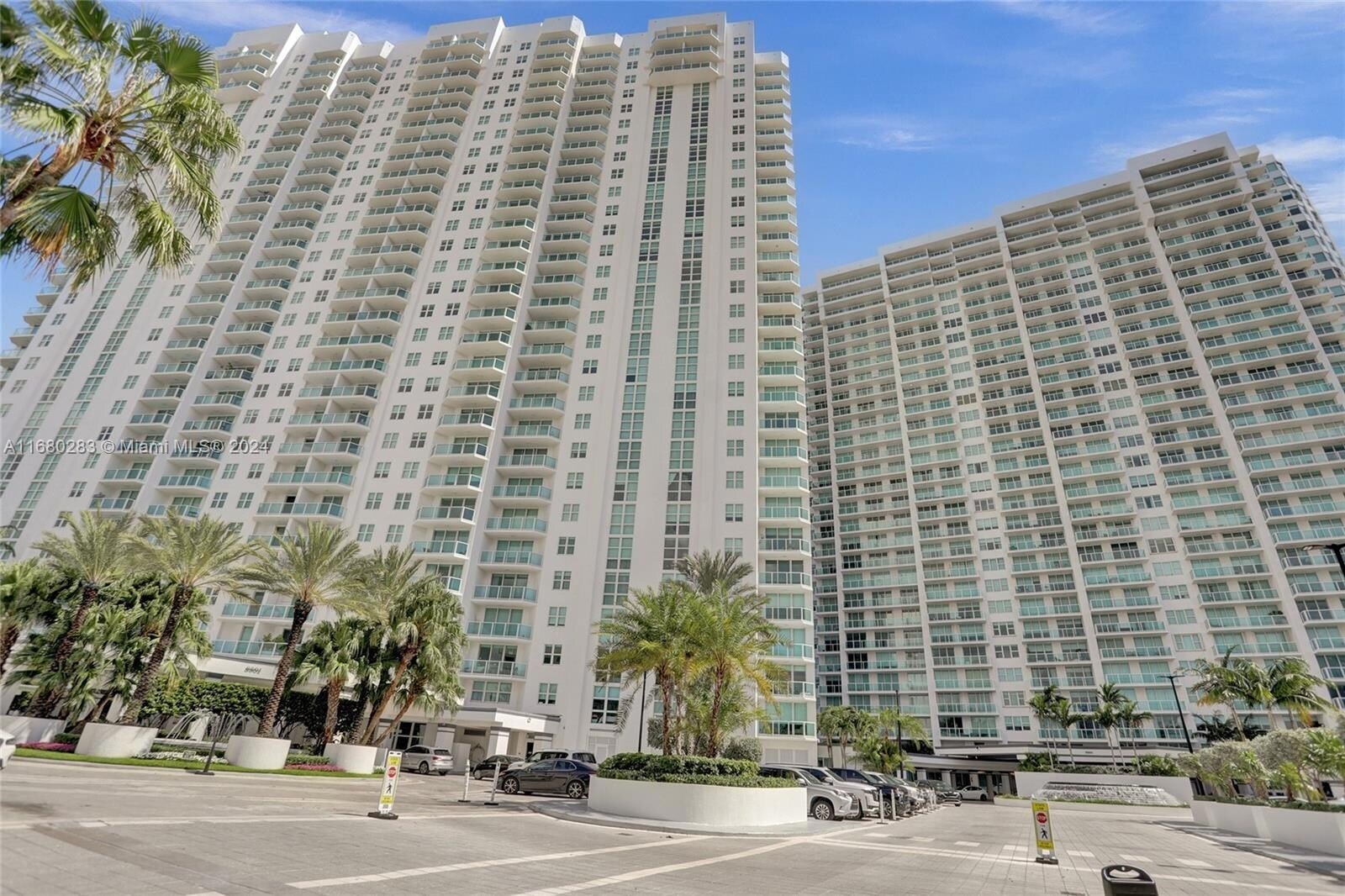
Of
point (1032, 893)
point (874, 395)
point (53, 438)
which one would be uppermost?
point (874, 395)

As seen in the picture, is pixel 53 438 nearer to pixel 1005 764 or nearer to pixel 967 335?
pixel 1005 764

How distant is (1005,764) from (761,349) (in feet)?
175

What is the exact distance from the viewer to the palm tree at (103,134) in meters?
10.8

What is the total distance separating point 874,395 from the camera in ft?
327

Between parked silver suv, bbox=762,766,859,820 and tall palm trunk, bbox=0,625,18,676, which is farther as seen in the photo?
tall palm trunk, bbox=0,625,18,676

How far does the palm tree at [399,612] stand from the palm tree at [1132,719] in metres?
62.9

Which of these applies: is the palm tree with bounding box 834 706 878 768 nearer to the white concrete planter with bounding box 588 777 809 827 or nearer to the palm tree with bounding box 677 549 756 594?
the palm tree with bounding box 677 549 756 594

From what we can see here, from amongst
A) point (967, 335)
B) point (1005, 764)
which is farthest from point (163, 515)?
point (967, 335)

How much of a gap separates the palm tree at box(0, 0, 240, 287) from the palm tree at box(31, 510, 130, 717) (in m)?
26.6

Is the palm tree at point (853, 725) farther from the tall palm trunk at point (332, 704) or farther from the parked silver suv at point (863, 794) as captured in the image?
the tall palm trunk at point (332, 704)

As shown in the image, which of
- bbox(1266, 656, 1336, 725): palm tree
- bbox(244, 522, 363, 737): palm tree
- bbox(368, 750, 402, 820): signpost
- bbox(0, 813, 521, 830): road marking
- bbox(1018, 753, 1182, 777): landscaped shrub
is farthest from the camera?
bbox(1018, 753, 1182, 777): landscaped shrub

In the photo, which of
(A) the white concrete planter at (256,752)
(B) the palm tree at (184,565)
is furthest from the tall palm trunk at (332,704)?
(B) the palm tree at (184,565)

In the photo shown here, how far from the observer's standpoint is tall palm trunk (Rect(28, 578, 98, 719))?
29.6 metres

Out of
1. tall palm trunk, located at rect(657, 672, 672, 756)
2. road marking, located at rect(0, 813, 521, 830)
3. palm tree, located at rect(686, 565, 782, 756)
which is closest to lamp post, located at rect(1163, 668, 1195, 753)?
palm tree, located at rect(686, 565, 782, 756)
